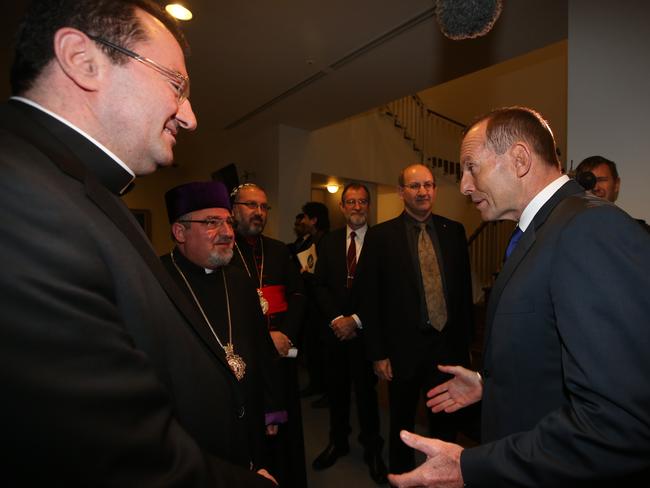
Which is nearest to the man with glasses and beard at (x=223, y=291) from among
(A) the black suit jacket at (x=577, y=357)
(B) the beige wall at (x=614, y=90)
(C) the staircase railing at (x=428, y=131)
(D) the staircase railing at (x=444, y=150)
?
(A) the black suit jacket at (x=577, y=357)

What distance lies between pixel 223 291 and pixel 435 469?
1.36 m

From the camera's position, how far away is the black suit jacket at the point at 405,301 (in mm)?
2555

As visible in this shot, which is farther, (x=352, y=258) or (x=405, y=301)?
(x=352, y=258)

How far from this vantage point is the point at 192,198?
2148 mm

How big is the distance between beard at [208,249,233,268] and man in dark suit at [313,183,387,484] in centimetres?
131

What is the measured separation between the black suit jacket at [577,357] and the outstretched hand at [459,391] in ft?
1.34

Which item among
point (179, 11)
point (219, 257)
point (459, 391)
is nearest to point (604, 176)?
point (459, 391)

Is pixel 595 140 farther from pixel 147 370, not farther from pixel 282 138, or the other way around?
pixel 282 138

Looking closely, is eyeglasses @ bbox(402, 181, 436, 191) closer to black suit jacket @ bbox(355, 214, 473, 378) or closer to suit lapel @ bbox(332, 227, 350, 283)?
black suit jacket @ bbox(355, 214, 473, 378)

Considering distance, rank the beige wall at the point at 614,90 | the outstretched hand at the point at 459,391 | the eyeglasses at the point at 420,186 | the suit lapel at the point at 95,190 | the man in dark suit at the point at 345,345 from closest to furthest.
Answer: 1. the suit lapel at the point at 95,190
2. the outstretched hand at the point at 459,391
3. the beige wall at the point at 614,90
4. the eyeglasses at the point at 420,186
5. the man in dark suit at the point at 345,345

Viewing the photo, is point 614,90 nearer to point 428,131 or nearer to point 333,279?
point 333,279

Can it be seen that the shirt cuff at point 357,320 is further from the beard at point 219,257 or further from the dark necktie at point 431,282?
the beard at point 219,257

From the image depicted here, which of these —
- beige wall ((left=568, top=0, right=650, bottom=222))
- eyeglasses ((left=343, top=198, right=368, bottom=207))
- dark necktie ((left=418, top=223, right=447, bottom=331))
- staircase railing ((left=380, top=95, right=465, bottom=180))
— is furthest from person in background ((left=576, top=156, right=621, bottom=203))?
staircase railing ((left=380, top=95, right=465, bottom=180))

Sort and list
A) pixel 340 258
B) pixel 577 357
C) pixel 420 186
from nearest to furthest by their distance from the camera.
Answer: pixel 577 357, pixel 420 186, pixel 340 258
